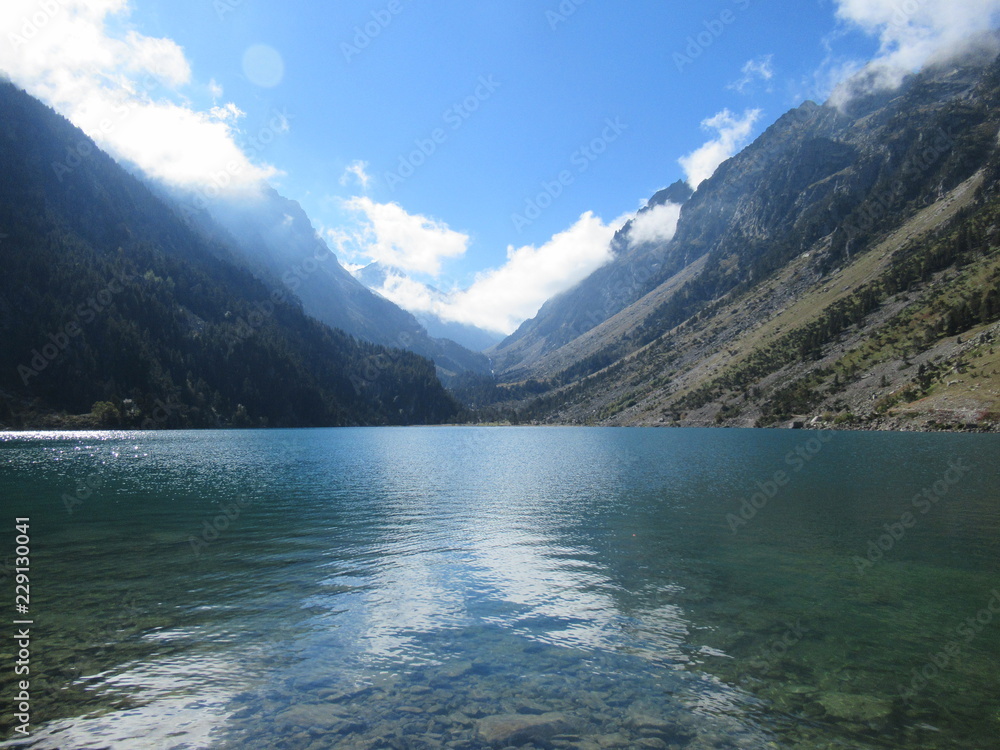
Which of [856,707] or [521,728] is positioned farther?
[856,707]

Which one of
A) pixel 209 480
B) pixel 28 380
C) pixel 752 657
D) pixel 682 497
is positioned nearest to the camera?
pixel 752 657

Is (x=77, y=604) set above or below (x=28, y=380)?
below

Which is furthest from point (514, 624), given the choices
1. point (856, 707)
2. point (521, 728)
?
point (856, 707)

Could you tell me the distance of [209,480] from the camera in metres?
60.1

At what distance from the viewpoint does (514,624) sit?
63.4ft

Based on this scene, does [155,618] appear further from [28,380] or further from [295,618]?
[28,380]

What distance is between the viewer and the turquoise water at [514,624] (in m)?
12.5

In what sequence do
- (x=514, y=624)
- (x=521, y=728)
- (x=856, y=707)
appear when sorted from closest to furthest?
(x=521, y=728) < (x=856, y=707) < (x=514, y=624)

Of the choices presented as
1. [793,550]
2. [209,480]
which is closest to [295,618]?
[793,550]

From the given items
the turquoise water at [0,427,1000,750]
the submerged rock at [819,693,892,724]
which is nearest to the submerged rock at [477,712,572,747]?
the turquoise water at [0,427,1000,750]

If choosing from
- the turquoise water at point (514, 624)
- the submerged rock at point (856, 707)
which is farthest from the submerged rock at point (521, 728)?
the submerged rock at point (856, 707)

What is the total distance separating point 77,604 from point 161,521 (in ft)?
63.3

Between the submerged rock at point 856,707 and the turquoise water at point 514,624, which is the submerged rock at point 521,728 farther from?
the submerged rock at point 856,707

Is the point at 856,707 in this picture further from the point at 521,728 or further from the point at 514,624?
the point at 514,624
